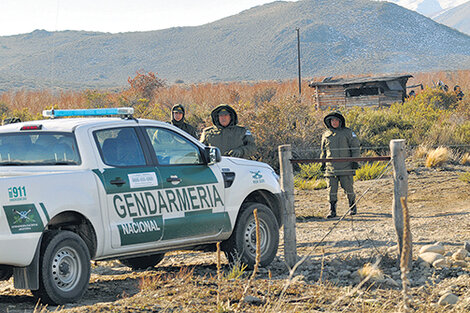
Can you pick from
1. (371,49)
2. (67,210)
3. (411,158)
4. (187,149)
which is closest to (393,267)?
(187,149)

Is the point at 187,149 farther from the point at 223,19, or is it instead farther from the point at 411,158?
the point at 223,19

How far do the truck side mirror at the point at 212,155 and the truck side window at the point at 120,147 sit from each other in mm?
855

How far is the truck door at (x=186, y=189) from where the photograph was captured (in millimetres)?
7699

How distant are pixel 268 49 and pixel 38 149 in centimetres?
11724

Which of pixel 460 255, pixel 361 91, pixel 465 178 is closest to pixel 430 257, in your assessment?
pixel 460 255

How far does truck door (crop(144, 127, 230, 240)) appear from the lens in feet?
25.3

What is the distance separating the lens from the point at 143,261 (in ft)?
29.7

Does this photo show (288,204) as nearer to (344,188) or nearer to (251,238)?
(251,238)

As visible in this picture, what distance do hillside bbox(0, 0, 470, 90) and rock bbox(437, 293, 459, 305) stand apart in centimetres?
10498

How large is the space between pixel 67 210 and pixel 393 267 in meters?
3.92

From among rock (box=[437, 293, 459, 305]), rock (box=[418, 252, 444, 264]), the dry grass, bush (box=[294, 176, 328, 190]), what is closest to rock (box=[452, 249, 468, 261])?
rock (box=[418, 252, 444, 264])

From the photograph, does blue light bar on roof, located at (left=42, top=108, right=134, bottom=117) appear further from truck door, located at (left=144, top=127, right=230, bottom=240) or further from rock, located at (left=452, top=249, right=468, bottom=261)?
rock, located at (left=452, top=249, right=468, bottom=261)

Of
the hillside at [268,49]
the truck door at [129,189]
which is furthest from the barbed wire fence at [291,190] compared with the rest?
the hillside at [268,49]

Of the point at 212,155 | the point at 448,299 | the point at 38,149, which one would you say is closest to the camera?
the point at 448,299
